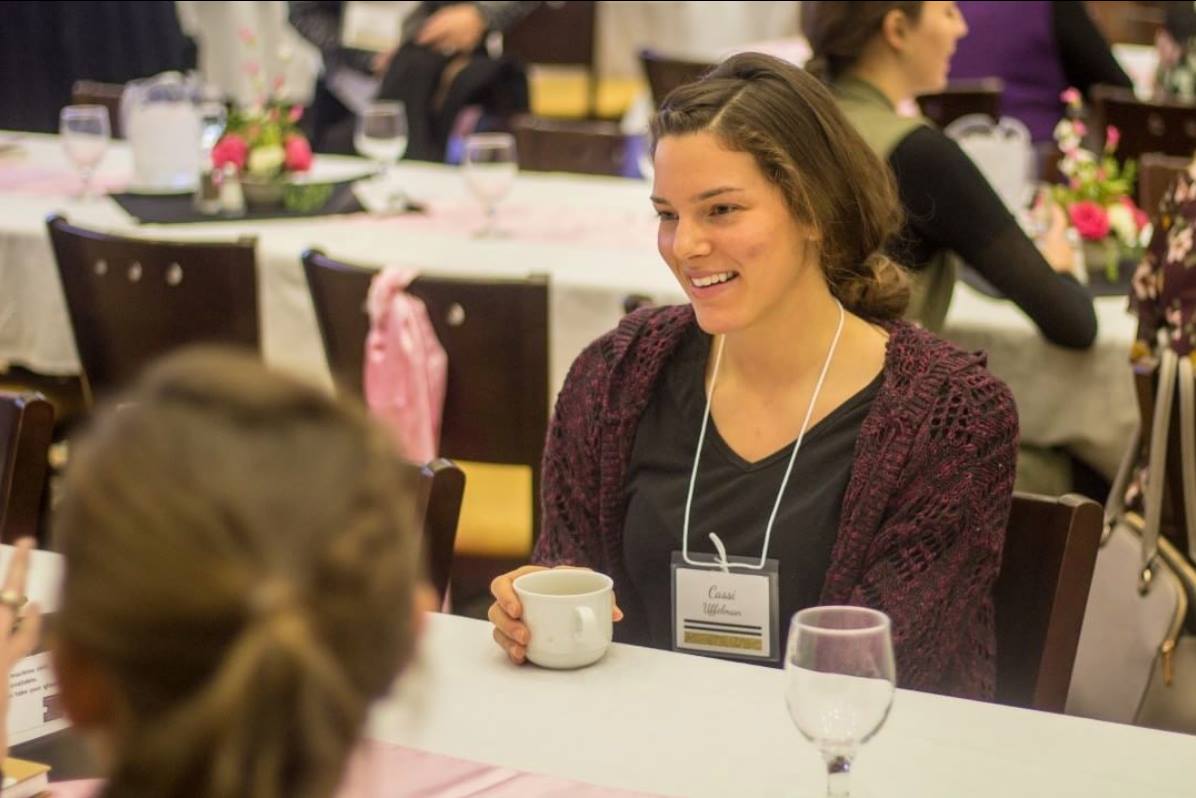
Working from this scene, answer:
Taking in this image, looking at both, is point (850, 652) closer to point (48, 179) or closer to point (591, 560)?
point (591, 560)

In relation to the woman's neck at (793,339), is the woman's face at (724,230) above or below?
above

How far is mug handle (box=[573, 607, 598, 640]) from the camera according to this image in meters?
1.57

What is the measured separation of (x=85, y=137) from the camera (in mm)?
3816

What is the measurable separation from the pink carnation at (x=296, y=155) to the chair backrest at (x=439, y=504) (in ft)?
7.03

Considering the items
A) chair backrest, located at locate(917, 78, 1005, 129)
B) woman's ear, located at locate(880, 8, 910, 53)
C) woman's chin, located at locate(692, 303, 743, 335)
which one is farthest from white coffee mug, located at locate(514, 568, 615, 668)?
chair backrest, located at locate(917, 78, 1005, 129)

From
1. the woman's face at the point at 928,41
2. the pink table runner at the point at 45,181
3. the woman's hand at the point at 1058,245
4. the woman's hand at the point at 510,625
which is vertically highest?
the woman's face at the point at 928,41

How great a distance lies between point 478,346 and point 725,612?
1.01m

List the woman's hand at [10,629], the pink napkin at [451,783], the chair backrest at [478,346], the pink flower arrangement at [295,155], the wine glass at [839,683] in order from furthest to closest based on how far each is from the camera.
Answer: the pink flower arrangement at [295,155], the chair backrest at [478,346], the pink napkin at [451,783], the wine glass at [839,683], the woman's hand at [10,629]

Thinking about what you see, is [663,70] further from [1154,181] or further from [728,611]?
[728,611]

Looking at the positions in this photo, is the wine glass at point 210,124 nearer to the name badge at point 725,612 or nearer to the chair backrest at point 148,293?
the chair backrest at point 148,293

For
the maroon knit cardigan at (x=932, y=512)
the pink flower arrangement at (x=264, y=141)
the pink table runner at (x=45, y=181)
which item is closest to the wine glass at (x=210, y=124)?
the pink flower arrangement at (x=264, y=141)

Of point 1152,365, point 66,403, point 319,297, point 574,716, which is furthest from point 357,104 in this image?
point 574,716

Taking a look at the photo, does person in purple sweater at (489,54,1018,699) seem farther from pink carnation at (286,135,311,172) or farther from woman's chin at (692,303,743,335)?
pink carnation at (286,135,311,172)

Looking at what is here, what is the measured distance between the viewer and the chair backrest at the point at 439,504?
1834 millimetres
